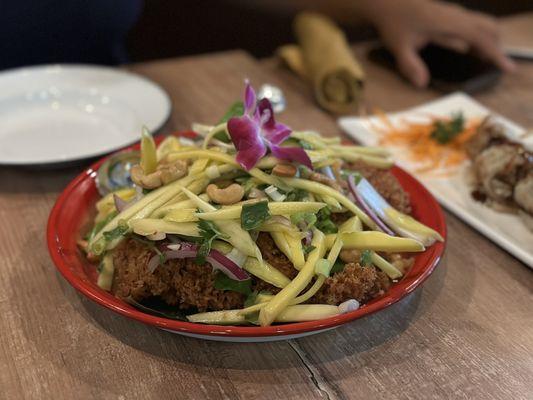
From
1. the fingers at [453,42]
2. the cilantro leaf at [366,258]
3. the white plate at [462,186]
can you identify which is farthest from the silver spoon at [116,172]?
the fingers at [453,42]

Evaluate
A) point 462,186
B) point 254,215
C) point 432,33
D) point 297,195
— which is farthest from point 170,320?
point 432,33

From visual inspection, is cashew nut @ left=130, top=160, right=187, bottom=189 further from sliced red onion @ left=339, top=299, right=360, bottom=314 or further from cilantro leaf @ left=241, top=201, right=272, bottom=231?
sliced red onion @ left=339, top=299, right=360, bottom=314

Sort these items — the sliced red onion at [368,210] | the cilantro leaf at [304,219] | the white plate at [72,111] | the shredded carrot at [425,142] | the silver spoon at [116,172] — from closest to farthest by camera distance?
1. the cilantro leaf at [304,219]
2. the sliced red onion at [368,210]
3. the silver spoon at [116,172]
4. the white plate at [72,111]
5. the shredded carrot at [425,142]

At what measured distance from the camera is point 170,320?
3.02 feet

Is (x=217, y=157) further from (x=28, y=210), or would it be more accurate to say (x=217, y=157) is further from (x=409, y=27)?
(x=409, y=27)

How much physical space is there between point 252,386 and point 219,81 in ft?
4.65

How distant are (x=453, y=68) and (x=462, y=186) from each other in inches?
34.3

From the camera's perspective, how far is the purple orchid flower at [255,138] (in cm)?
107

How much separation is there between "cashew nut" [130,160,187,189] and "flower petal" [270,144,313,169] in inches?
7.2

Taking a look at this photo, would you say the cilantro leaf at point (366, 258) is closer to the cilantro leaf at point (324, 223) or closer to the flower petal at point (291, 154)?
the cilantro leaf at point (324, 223)

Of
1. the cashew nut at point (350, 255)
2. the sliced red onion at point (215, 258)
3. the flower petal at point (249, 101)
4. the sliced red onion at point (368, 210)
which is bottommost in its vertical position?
the sliced red onion at point (215, 258)

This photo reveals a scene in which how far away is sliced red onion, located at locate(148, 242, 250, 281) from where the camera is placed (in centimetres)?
97

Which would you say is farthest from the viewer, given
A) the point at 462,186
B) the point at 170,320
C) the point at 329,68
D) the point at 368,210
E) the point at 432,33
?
the point at 432,33

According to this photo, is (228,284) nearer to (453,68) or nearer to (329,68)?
(329,68)
